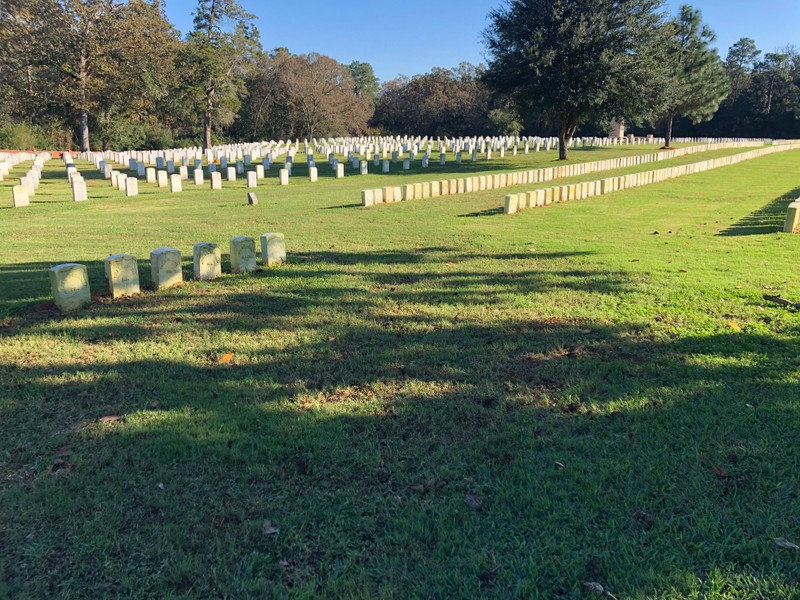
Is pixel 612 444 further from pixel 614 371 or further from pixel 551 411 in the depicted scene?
pixel 614 371

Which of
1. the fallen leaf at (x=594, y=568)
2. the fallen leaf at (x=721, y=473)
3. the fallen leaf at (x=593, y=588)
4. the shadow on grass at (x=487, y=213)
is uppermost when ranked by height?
the shadow on grass at (x=487, y=213)

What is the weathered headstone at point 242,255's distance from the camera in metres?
7.64

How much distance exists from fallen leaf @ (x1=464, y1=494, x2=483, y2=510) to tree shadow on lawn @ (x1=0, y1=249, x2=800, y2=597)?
0.01 m

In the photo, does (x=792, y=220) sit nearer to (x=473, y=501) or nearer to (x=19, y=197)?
(x=473, y=501)

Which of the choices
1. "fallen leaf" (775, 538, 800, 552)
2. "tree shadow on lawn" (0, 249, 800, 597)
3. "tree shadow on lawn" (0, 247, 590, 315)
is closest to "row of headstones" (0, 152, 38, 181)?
"tree shadow on lawn" (0, 247, 590, 315)

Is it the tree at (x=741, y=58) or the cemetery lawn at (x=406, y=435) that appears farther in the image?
the tree at (x=741, y=58)

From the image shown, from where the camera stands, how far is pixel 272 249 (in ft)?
26.6

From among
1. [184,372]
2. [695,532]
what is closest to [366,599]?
[695,532]

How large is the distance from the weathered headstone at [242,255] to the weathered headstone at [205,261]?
0.85 feet

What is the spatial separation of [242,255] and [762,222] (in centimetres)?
1077

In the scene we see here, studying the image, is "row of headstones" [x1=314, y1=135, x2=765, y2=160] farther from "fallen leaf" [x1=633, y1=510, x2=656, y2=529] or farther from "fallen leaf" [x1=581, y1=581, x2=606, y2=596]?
"fallen leaf" [x1=581, y1=581, x2=606, y2=596]

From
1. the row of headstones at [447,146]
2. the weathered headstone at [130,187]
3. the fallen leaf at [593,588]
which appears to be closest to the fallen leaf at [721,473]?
the fallen leaf at [593,588]

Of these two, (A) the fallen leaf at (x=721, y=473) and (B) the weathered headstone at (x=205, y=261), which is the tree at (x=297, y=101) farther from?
(A) the fallen leaf at (x=721, y=473)

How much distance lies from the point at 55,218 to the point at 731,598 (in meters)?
14.8
